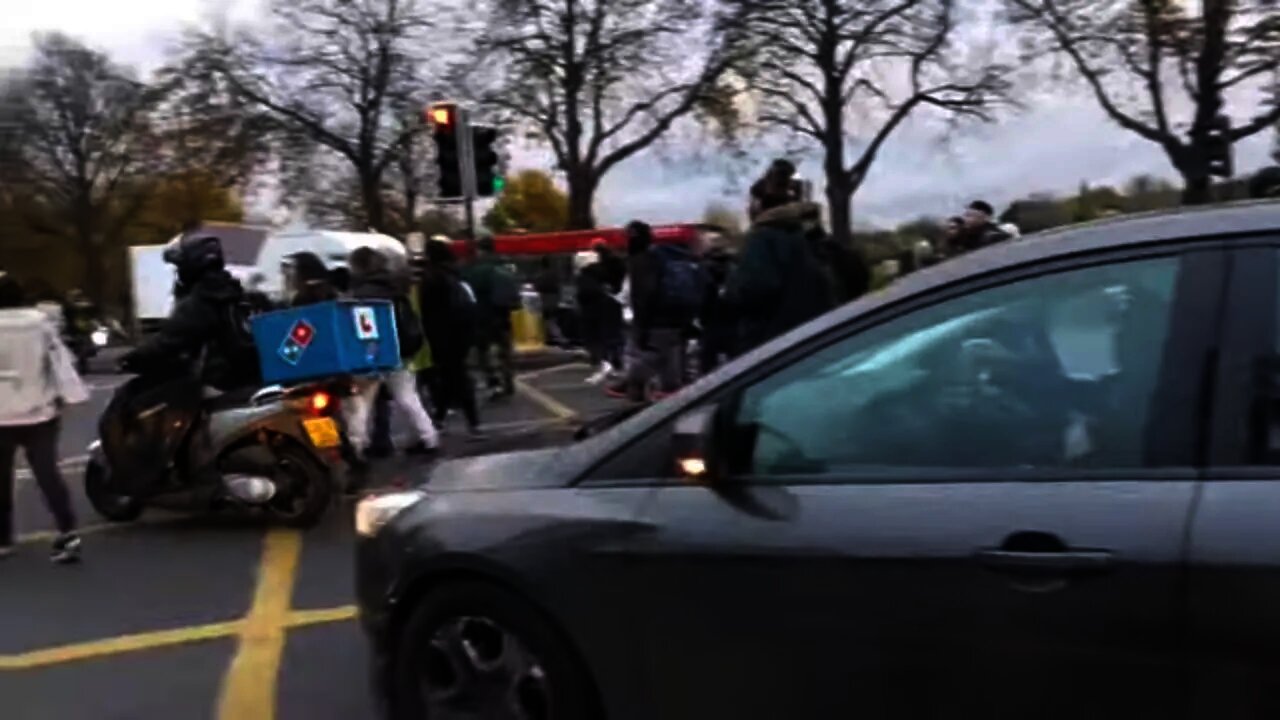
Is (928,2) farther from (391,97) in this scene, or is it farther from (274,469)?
(274,469)

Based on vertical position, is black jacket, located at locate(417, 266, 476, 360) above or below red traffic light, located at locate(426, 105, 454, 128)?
below

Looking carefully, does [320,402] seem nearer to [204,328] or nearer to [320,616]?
[204,328]

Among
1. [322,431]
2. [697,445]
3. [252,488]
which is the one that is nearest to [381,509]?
[697,445]

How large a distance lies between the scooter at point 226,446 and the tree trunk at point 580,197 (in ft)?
107

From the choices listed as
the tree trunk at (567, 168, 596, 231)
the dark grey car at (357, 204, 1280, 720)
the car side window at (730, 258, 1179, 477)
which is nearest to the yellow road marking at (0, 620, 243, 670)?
the dark grey car at (357, 204, 1280, 720)

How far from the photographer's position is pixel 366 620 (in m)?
4.46

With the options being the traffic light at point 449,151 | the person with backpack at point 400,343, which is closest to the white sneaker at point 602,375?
the traffic light at point 449,151

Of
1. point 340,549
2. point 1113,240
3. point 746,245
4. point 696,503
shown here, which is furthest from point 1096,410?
point 340,549

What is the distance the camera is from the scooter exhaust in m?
8.72

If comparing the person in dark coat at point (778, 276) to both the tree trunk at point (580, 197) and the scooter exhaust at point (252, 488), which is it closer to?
the scooter exhaust at point (252, 488)

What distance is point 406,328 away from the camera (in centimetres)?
1093

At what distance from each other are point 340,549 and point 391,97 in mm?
34600

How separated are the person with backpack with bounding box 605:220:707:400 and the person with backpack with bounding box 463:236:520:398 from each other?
1.86m

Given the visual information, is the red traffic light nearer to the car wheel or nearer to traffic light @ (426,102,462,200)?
traffic light @ (426,102,462,200)
